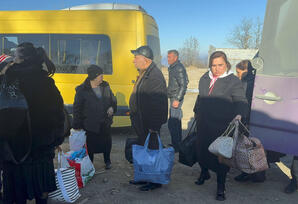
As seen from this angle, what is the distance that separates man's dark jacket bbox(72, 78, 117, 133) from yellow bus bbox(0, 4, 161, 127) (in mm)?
1990

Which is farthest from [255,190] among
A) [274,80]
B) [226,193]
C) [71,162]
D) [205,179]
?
[71,162]

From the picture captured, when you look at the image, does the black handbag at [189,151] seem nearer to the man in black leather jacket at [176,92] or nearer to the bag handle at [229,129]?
the bag handle at [229,129]

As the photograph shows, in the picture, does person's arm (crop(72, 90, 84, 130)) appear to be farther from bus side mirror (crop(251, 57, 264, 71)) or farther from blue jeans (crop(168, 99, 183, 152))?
bus side mirror (crop(251, 57, 264, 71))

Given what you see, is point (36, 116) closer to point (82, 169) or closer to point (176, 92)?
point (82, 169)

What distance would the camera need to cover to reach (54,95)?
2.21 metres

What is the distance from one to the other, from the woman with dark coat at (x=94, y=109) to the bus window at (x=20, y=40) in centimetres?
288

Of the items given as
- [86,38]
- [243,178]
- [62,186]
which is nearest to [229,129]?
[243,178]

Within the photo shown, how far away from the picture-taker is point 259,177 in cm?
381

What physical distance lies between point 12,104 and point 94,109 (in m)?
1.90

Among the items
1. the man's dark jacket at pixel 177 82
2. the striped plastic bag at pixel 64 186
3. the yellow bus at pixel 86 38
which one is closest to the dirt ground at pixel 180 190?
the striped plastic bag at pixel 64 186

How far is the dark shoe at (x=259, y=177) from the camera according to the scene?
3.80 m

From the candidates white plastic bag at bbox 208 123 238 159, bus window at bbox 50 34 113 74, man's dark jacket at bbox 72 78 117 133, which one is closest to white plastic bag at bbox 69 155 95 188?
man's dark jacket at bbox 72 78 117 133

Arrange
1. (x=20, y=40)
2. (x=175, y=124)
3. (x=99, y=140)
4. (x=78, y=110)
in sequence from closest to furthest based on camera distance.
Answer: (x=78, y=110) < (x=99, y=140) < (x=175, y=124) < (x=20, y=40)

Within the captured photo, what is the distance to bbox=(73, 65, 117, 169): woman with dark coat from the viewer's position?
3.80 metres
